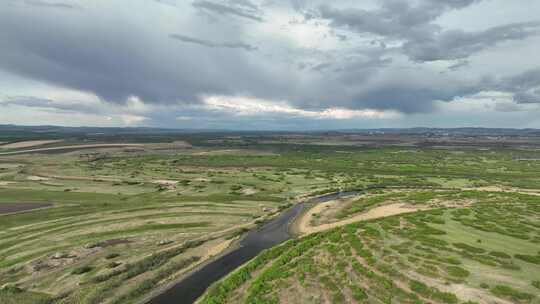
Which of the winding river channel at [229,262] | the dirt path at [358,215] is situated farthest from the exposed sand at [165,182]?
the dirt path at [358,215]

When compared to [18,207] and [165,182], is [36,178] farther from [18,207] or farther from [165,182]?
[18,207]

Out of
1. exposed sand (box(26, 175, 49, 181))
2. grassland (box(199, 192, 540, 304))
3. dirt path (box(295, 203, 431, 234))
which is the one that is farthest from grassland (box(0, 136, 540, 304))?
exposed sand (box(26, 175, 49, 181))

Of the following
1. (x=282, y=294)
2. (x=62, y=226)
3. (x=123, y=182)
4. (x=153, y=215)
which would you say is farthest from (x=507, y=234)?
(x=123, y=182)

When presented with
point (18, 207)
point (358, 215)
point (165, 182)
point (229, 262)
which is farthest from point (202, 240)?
point (165, 182)

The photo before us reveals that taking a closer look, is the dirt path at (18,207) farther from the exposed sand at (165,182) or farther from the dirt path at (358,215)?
the dirt path at (358,215)

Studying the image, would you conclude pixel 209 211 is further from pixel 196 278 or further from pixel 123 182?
pixel 123 182
